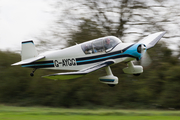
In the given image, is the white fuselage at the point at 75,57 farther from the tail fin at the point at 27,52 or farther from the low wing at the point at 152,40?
the low wing at the point at 152,40

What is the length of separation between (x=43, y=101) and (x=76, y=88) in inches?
106

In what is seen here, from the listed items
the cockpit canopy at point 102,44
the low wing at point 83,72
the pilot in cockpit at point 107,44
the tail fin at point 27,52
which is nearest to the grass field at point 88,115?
the low wing at point 83,72

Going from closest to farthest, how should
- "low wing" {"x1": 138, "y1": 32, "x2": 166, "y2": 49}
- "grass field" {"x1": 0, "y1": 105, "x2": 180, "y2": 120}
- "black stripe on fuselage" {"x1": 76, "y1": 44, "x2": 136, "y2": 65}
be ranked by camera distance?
"grass field" {"x1": 0, "y1": 105, "x2": 180, "y2": 120} → "black stripe on fuselage" {"x1": 76, "y1": 44, "x2": 136, "y2": 65} → "low wing" {"x1": 138, "y1": 32, "x2": 166, "y2": 49}

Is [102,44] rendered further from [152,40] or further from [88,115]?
[88,115]

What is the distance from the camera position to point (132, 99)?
1530 centimetres

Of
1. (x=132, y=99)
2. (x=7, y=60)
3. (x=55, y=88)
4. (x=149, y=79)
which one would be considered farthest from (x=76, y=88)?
(x=7, y=60)

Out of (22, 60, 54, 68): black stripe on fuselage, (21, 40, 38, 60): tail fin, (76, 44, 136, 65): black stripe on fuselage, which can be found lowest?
(22, 60, 54, 68): black stripe on fuselage

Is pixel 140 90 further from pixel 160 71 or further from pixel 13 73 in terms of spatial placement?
pixel 13 73

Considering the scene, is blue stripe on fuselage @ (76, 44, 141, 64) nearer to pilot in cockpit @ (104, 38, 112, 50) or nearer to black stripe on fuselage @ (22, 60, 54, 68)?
pilot in cockpit @ (104, 38, 112, 50)

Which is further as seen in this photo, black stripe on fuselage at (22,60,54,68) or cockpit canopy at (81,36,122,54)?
black stripe on fuselage at (22,60,54,68)

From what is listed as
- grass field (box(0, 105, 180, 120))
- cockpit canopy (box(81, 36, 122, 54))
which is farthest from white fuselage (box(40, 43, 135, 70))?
grass field (box(0, 105, 180, 120))

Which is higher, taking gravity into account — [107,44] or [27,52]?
[107,44]

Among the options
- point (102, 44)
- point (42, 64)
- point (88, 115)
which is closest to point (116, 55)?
point (102, 44)

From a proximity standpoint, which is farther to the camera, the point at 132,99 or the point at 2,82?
the point at 2,82
